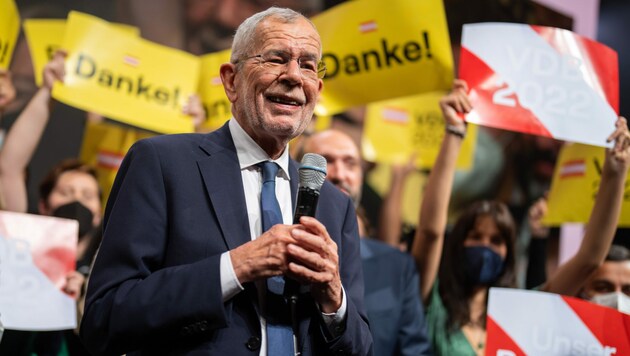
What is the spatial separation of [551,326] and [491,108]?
0.83 metres

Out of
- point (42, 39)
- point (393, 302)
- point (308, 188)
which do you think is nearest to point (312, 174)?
point (308, 188)

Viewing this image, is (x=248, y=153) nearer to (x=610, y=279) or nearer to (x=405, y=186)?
(x=610, y=279)

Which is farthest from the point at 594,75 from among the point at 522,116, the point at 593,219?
the point at 593,219

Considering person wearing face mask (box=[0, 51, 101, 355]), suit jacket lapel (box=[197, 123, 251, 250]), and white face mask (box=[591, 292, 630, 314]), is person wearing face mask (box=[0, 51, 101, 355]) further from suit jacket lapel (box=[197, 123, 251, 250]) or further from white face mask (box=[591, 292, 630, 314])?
white face mask (box=[591, 292, 630, 314])

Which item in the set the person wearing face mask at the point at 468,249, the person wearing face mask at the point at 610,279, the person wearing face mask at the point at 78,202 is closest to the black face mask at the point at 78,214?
the person wearing face mask at the point at 78,202

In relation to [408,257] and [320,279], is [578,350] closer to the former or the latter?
[408,257]

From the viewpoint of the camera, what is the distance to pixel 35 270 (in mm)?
2705

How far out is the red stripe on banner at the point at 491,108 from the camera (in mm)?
2750

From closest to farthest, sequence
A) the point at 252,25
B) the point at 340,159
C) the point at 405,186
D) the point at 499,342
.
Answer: the point at 252,25, the point at 499,342, the point at 340,159, the point at 405,186

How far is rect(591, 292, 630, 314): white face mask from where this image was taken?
107 inches

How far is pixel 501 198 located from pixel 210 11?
92.2 inches

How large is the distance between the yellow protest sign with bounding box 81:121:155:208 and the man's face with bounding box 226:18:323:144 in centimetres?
192

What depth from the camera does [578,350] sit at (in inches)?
98.6

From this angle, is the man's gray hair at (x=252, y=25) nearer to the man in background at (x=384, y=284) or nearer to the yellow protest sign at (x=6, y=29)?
the man in background at (x=384, y=284)
